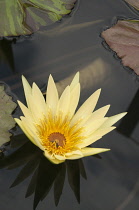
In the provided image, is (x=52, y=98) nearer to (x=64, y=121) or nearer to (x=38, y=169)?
(x=64, y=121)

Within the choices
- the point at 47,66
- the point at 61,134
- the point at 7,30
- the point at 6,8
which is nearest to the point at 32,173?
the point at 61,134

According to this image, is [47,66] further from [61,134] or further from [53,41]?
[61,134]

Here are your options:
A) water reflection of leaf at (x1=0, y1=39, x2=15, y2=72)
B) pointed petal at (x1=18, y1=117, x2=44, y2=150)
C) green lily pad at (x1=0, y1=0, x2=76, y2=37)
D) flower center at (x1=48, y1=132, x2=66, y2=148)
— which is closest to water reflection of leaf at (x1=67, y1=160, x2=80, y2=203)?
flower center at (x1=48, y1=132, x2=66, y2=148)

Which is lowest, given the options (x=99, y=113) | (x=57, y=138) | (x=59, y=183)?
(x=59, y=183)

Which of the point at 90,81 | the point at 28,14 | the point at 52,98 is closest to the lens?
the point at 52,98

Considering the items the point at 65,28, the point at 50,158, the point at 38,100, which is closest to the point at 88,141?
the point at 50,158

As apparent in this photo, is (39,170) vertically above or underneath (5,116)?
underneath

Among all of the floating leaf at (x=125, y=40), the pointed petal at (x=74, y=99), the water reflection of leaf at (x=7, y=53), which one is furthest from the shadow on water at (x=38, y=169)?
the floating leaf at (x=125, y=40)
